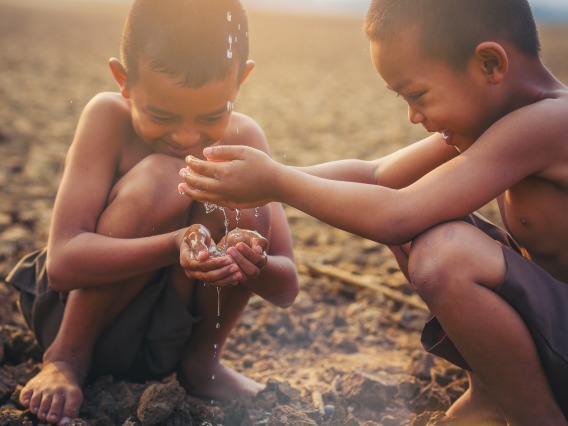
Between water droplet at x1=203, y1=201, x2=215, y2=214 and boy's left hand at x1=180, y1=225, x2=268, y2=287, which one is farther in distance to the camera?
water droplet at x1=203, y1=201, x2=215, y2=214

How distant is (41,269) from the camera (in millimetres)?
2607

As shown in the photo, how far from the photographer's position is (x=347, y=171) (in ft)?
8.38

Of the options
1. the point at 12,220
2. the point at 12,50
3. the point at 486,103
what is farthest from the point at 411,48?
the point at 12,50

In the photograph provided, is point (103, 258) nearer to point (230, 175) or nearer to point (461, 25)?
point (230, 175)

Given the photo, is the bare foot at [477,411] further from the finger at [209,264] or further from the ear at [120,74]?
the ear at [120,74]

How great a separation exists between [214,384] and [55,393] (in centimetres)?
57

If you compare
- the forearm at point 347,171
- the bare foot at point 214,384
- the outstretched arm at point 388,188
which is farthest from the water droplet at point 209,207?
the bare foot at point 214,384

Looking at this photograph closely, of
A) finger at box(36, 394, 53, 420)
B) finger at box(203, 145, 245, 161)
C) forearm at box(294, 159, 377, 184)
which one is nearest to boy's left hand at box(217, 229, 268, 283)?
finger at box(203, 145, 245, 161)

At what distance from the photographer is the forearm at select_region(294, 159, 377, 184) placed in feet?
8.21

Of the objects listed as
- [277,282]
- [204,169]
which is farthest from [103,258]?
[277,282]

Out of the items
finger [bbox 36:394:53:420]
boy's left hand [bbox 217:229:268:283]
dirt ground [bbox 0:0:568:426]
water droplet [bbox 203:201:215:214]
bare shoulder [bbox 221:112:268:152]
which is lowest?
dirt ground [bbox 0:0:568:426]

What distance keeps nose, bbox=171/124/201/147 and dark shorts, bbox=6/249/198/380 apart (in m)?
0.46

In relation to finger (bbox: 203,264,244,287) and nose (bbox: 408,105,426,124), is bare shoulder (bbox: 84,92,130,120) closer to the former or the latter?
finger (bbox: 203,264,244,287)

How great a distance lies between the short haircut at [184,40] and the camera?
241 cm
